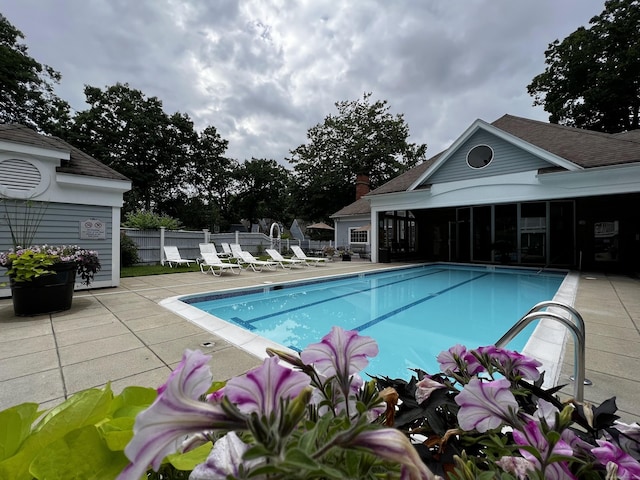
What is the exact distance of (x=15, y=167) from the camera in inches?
248

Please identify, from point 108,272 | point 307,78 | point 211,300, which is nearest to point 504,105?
point 307,78

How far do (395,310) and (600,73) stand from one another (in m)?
25.3

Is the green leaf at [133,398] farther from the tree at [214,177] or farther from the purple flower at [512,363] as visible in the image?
the tree at [214,177]

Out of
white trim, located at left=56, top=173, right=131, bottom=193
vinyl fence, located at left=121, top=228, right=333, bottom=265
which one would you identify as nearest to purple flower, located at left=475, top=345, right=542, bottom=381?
white trim, located at left=56, top=173, right=131, bottom=193

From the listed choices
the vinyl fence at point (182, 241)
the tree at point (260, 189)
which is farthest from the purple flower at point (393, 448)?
the tree at point (260, 189)

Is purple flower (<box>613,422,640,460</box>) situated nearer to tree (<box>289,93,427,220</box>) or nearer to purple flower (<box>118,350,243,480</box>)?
purple flower (<box>118,350,243,480</box>)

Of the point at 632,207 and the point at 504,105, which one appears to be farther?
the point at 504,105

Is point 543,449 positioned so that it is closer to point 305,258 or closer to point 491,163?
point 305,258

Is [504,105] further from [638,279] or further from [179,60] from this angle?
[179,60]

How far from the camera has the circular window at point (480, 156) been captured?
11.8 meters

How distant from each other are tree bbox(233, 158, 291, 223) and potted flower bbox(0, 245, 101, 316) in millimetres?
29617

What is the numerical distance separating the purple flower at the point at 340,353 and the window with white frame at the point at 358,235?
58.6ft

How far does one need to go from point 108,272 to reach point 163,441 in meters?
8.96

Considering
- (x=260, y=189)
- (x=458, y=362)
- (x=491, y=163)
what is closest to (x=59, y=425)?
(x=458, y=362)
